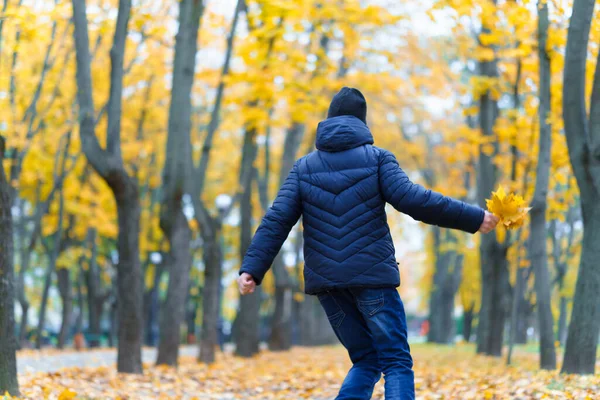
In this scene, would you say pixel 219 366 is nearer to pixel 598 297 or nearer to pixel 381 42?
pixel 598 297

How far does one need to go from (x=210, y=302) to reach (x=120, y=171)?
5560mm

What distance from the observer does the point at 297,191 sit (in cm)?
488

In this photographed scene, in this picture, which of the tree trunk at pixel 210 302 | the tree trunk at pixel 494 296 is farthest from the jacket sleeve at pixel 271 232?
the tree trunk at pixel 494 296

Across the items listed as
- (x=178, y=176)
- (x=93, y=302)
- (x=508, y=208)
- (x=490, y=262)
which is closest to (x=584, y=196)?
(x=508, y=208)

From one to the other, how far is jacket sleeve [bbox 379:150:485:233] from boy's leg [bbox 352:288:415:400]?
18.6 inches

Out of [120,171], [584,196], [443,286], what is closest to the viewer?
[584,196]

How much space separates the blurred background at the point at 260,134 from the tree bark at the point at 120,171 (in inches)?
1.1

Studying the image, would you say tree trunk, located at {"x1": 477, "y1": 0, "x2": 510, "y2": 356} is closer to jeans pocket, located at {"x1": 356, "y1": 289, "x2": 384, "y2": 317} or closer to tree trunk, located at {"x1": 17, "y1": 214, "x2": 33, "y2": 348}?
tree trunk, located at {"x1": 17, "y1": 214, "x2": 33, "y2": 348}

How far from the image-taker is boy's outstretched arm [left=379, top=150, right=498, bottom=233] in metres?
4.60

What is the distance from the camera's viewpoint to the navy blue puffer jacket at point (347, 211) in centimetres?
461

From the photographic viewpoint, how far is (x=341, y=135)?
16.0 feet

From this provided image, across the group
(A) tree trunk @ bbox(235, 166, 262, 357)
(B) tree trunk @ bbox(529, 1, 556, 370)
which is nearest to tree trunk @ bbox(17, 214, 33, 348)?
(A) tree trunk @ bbox(235, 166, 262, 357)

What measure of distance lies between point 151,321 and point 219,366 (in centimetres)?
1820

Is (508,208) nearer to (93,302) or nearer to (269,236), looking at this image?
(269,236)
